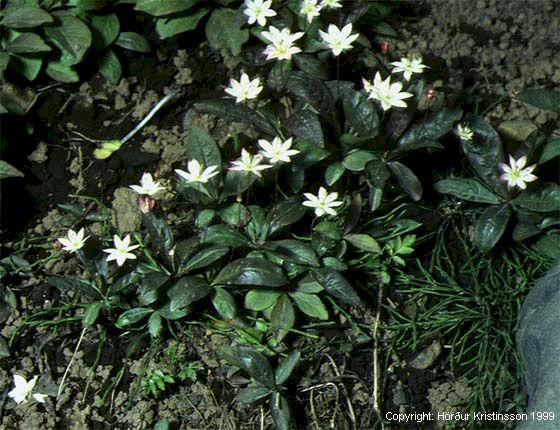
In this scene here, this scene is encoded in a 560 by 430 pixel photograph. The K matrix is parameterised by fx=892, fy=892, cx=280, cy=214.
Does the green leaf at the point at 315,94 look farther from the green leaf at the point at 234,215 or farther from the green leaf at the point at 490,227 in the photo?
the green leaf at the point at 490,227

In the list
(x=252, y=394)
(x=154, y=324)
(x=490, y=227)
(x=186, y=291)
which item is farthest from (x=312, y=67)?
(x=252, y=394)

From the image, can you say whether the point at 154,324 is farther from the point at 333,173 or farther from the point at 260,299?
the point at 333,173

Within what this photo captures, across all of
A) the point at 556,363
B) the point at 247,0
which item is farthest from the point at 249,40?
the point at 556,363

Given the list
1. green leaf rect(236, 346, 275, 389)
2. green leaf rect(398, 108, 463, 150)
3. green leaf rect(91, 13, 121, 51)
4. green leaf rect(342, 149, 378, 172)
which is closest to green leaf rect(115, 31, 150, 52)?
green leaf rect(91, 13, 121, 51)

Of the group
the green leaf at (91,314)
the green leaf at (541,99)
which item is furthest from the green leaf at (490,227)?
the green leaf at (91,314)

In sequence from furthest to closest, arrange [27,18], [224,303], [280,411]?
[27,18], [224,303], [280,411]
